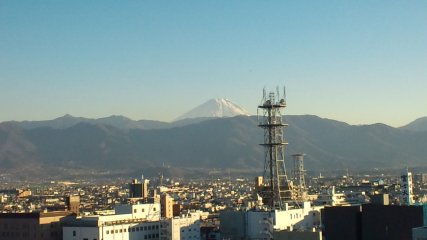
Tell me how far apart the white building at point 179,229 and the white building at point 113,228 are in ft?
2.35

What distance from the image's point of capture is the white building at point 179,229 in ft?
179

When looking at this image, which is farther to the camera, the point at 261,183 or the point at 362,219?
the point at 261,183

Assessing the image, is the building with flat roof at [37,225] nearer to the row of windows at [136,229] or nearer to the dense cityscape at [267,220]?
the dense cityscape at [267,220]

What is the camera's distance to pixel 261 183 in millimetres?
71438

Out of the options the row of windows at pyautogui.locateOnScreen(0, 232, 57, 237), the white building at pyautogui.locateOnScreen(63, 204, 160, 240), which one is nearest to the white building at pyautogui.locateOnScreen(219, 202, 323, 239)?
the white building at pyautogui.locateOnScreen(63, 204, 160, 240)

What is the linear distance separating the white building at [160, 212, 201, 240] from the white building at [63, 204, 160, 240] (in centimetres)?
72

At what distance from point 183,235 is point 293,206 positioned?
29.6 ft

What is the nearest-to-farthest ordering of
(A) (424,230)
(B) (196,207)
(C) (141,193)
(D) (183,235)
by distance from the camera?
(A) (424,230) → (D) (183,235) → (C) (141,193) → (B) (196,207)

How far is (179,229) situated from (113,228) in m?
4.33

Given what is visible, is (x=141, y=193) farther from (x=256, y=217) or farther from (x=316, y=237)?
(x=316, y=237)

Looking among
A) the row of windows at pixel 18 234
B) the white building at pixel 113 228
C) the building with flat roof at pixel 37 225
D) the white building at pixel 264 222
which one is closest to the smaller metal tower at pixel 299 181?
the white building at pixel 264 222

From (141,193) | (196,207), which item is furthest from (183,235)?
(196,207)

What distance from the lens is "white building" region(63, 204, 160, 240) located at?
52875mm

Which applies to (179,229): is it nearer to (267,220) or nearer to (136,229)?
(136,229)
